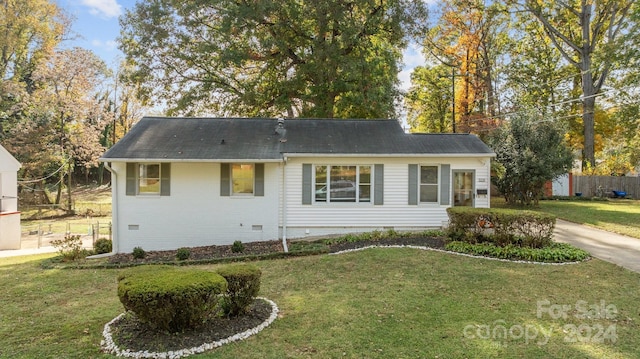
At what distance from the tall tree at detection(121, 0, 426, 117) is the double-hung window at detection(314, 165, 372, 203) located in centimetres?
609

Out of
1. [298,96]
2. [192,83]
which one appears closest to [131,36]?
[192,83]

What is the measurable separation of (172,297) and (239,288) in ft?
3.33

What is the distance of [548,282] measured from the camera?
21.3 feet

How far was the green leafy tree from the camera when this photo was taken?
52.1 feet

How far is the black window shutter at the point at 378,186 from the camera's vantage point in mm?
11391

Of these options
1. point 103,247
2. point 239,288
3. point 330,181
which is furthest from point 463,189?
point 103,247

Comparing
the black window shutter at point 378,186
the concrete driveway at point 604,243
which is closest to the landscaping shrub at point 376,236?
the black window shutter at point 378,186

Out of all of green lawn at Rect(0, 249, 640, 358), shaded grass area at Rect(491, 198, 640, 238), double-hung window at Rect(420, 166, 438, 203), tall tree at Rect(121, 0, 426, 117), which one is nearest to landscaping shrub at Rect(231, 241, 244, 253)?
green lawn at Rect(0, 249, 640, 358)

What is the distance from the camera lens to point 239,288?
15.9ft

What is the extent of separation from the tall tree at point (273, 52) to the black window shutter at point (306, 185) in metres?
6.66

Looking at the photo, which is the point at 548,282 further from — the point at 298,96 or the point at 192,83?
the point at 192,83

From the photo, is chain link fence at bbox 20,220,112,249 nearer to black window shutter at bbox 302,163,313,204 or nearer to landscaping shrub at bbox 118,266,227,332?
black window shutter at bbox 302,163,313,204

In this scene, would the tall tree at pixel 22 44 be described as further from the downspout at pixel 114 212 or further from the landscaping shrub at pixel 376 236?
the landscaping shrub at pixel 376 236

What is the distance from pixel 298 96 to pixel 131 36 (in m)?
8.96
